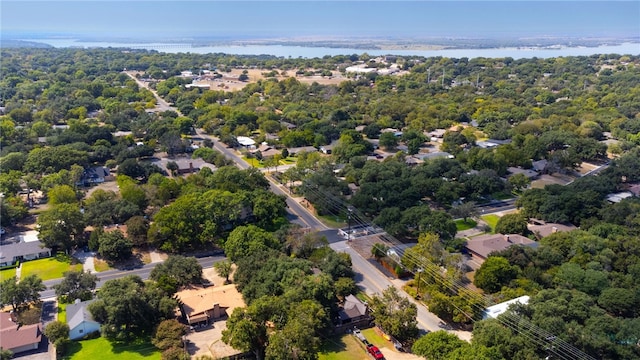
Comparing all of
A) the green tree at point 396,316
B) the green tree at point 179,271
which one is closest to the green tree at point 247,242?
the green tree at point 179,271

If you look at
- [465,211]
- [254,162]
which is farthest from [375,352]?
[254,162]

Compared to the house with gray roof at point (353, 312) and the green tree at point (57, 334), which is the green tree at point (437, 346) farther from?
the green tree at point (57, 334)

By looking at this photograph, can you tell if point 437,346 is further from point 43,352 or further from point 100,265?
point 100,265

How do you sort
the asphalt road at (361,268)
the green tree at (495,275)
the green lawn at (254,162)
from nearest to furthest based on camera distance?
the asphalt road at (361,268)
the green tree at (495,275)
the green lawn at (254,162)

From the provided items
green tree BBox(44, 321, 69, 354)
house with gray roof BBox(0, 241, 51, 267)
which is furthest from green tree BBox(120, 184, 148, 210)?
green tree BBox(44, 321, 69, 354)

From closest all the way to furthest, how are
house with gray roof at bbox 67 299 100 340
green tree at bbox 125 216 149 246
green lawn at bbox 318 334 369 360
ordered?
green lawn at bbox 318 334 369 360, house with gray roof at bbox 67 299 100 340, green tree at bbox 125 216 149 246

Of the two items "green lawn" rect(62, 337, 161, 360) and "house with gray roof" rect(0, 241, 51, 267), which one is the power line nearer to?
"green lawn" rect(62, 337, 161, 360)
